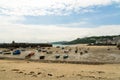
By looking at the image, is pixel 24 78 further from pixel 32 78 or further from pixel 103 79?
pixel 103 79

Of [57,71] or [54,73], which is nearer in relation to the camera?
[54,73]

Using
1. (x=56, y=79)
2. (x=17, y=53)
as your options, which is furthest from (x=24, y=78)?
(x=17, y=53)

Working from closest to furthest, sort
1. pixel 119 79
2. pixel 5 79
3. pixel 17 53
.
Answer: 1. pixel 5 79
2. pixel 119 79
3. pixel 17 53

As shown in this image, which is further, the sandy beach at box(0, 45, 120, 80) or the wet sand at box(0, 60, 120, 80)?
the sandy beach at box(0, 45, 120, 80)

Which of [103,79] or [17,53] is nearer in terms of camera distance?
[103,79]

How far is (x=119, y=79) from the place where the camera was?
22172 mm

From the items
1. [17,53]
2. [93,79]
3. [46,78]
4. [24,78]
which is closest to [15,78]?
[24,78]

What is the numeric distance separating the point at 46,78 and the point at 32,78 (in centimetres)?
105

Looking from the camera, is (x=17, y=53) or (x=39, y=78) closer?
(x=39, y=78)

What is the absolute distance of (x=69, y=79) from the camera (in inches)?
861

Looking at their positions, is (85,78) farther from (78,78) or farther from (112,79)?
(112,79)

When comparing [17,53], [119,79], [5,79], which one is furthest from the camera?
[17,53]

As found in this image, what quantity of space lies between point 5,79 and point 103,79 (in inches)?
279

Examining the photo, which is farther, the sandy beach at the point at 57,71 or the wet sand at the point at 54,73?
the sandy beach at the point at 57,71
